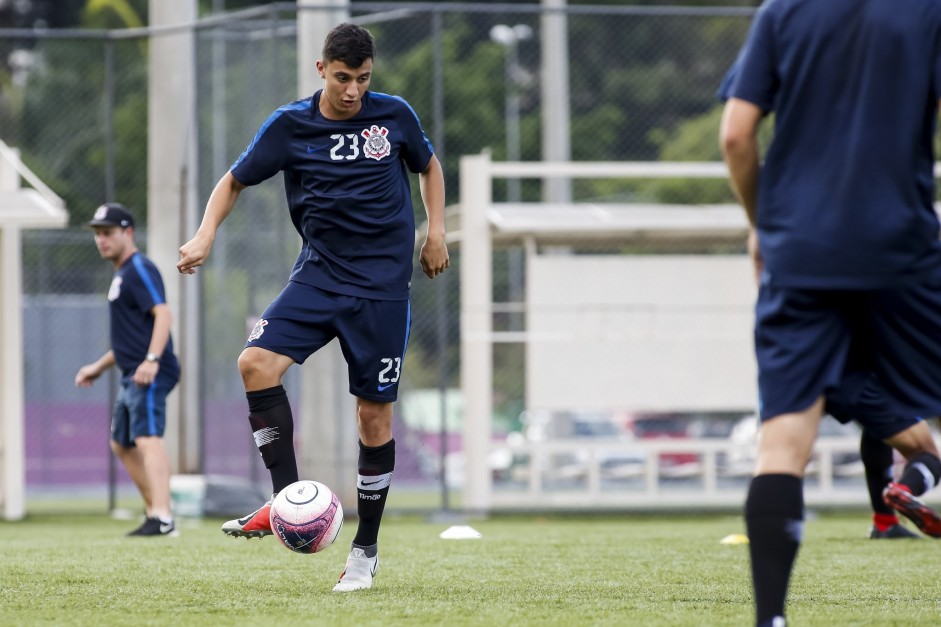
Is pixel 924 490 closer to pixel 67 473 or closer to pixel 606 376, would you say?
pixel 606 376

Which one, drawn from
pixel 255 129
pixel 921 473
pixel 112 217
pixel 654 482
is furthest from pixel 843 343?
pixel 255 129

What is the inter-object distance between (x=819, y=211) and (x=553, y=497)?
27.7 ft

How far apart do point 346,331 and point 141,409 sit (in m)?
4.15

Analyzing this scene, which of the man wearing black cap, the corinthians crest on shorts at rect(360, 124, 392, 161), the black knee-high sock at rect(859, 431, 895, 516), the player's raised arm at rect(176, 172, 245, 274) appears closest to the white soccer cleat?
the player's raised arm at rect(176, 172, 245, 274)

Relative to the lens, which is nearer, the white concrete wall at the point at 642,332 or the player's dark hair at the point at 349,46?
the player's dark hair at the point at 349,46

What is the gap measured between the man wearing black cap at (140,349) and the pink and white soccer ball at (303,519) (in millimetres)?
4051

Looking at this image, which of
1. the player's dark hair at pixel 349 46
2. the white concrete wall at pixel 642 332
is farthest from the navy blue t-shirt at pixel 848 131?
the white concrete wall at pixel 642 332

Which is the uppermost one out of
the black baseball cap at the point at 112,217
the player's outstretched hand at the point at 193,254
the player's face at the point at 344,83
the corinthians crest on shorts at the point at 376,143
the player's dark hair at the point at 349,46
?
the player's dark hair at the point at 349,46

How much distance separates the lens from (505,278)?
64.8 feet

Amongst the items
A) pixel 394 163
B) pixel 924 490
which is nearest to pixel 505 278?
pixel 924 490

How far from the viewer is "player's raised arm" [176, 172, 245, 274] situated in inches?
197

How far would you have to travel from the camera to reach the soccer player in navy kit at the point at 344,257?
5219 millimetres

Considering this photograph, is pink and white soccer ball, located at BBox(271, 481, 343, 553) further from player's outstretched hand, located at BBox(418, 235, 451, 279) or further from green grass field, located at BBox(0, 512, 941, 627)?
player's outstretched hand, located at BBox(418, 235, 451, 279)

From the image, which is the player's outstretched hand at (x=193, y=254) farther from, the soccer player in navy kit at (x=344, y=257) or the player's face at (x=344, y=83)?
the player's face at (x=344, y=83)
